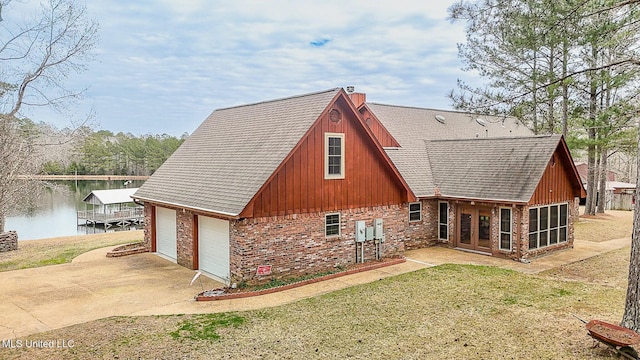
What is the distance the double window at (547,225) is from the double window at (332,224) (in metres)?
6.84

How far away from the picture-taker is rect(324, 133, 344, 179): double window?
477 inches

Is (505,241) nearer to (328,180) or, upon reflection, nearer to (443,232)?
(443,232)

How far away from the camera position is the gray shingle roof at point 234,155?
11.3m

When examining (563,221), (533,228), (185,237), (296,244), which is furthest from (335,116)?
(563,221)

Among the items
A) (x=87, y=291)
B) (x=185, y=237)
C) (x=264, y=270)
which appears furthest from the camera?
(x=185, y=237)

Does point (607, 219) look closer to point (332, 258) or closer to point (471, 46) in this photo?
point (471, 46)

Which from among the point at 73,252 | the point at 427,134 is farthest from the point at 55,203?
the point at 427,134

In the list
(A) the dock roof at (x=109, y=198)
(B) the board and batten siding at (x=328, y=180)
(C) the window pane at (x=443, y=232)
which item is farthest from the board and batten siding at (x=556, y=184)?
(A) the dock roof at (x=109, y=198)

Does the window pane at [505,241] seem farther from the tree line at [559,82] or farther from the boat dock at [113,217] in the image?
the boat dock at [113,217]

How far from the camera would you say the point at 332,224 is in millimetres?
12352

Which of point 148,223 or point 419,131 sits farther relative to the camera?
point 419,131

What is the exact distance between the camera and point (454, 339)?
7.47 meters

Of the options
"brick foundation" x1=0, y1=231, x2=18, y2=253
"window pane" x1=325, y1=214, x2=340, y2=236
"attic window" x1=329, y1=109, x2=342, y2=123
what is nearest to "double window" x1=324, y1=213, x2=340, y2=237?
"window pane" x1=325, y1=214, x2=340, y2=236

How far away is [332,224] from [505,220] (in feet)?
21.0
